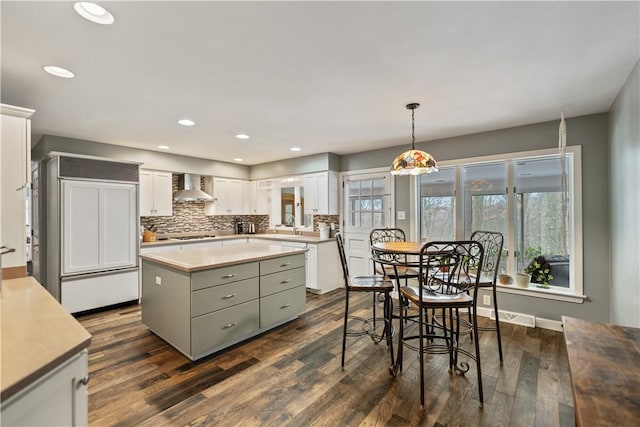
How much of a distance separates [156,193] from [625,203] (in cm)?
586

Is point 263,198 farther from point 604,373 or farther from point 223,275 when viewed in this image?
point 604,373

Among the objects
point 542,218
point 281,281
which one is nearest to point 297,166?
point 281,281

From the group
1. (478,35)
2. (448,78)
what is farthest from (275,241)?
(478,35)

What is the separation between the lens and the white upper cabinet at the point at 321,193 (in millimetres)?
5082

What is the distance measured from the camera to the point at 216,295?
2691 mm

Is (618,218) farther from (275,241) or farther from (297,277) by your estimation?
(275,241)

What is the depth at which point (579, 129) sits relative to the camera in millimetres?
3160

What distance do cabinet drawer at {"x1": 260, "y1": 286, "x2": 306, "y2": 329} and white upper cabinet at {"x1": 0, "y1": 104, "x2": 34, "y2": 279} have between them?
1.99m

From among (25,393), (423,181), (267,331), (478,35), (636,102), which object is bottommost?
(267,331)

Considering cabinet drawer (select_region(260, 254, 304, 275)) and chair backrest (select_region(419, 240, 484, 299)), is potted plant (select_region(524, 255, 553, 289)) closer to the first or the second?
chair backrest (select_region(419, 240, 484, 299))

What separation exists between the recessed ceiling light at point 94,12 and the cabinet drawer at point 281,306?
257 cm

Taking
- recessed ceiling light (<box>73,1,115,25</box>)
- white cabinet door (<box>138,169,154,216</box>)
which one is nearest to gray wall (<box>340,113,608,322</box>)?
recessed ceiling light (<box>73,1,115,25</box>)

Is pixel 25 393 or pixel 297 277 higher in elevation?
pixel 25 393

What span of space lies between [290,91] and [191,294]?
1.97 metres
